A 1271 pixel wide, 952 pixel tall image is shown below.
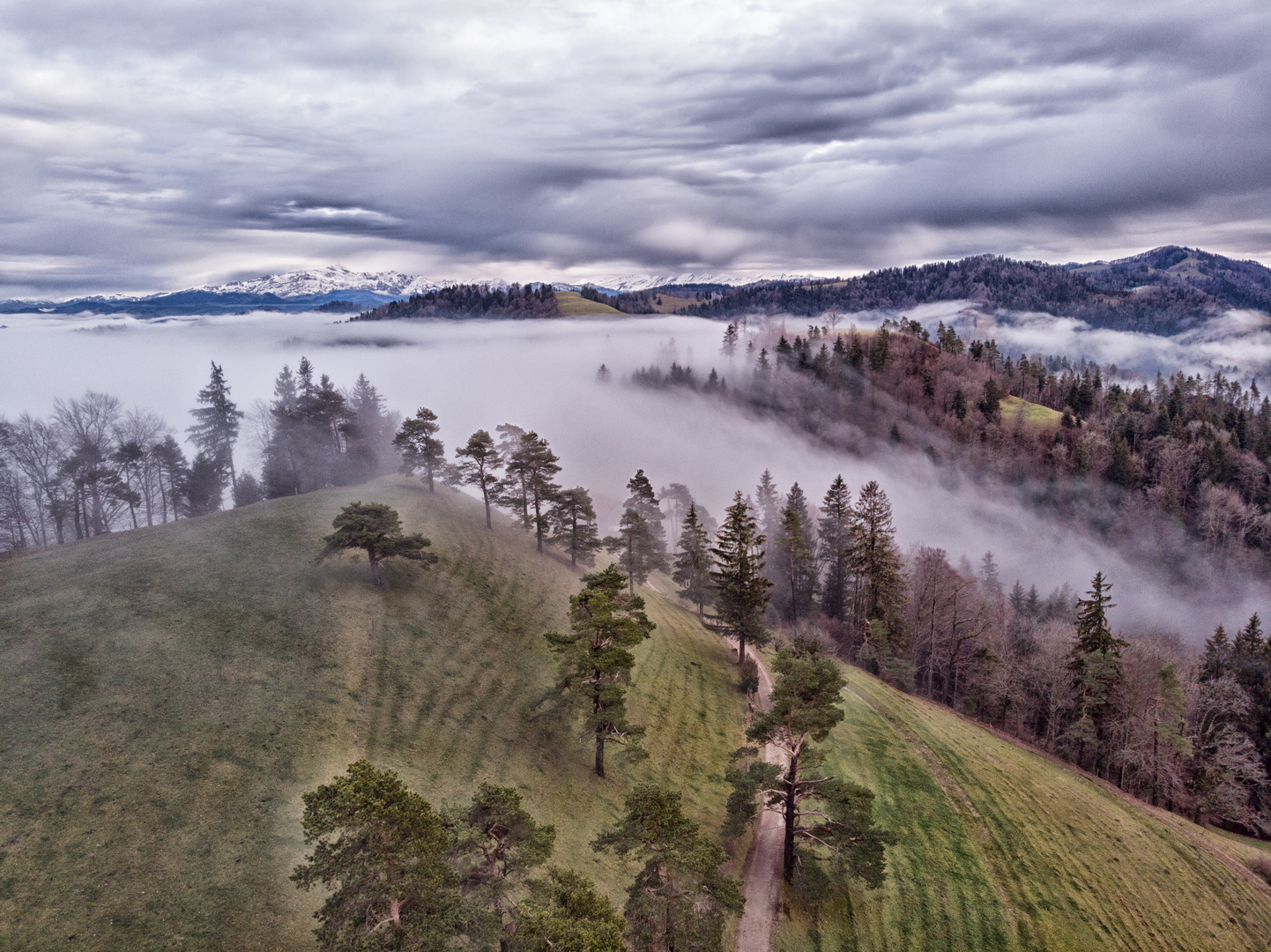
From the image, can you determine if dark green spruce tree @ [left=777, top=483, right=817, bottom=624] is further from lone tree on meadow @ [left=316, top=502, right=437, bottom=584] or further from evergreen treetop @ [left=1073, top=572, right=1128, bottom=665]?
lone tree on meadow @ [left=316, top=502, right=437, bottom=584]

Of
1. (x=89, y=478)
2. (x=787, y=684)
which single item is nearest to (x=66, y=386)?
(x=89, y=478)

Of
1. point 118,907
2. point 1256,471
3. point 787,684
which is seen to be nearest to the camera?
point 118,907

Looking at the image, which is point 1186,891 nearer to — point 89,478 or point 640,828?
point 640,828

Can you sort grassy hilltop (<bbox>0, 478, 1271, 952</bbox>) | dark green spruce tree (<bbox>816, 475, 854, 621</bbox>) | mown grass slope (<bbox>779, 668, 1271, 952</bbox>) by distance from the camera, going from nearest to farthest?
grassy hilltop (<bbox>0, 478, 1271, 952</bbox>) < mown grass slope (<bbox>779, 668, 1271, 952</bbox>) < dark green spruce tree (<bbox>816, 475, 854, 621</bbox>)

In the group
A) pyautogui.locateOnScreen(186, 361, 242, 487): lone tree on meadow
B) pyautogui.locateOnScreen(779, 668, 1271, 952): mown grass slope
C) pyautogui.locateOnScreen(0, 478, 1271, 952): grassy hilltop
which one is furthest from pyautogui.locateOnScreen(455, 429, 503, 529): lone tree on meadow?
pyautogui.locateOnScreen(779, 668, 1271, 952): mown grass slope

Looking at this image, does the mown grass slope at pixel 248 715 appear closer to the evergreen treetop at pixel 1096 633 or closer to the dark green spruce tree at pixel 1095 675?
the dark green spruce tree at pixel 1095 675

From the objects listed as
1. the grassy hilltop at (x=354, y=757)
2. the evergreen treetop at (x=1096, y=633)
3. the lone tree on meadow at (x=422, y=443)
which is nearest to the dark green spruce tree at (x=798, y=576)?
the grassy hilltop at (x=354, y=757)
